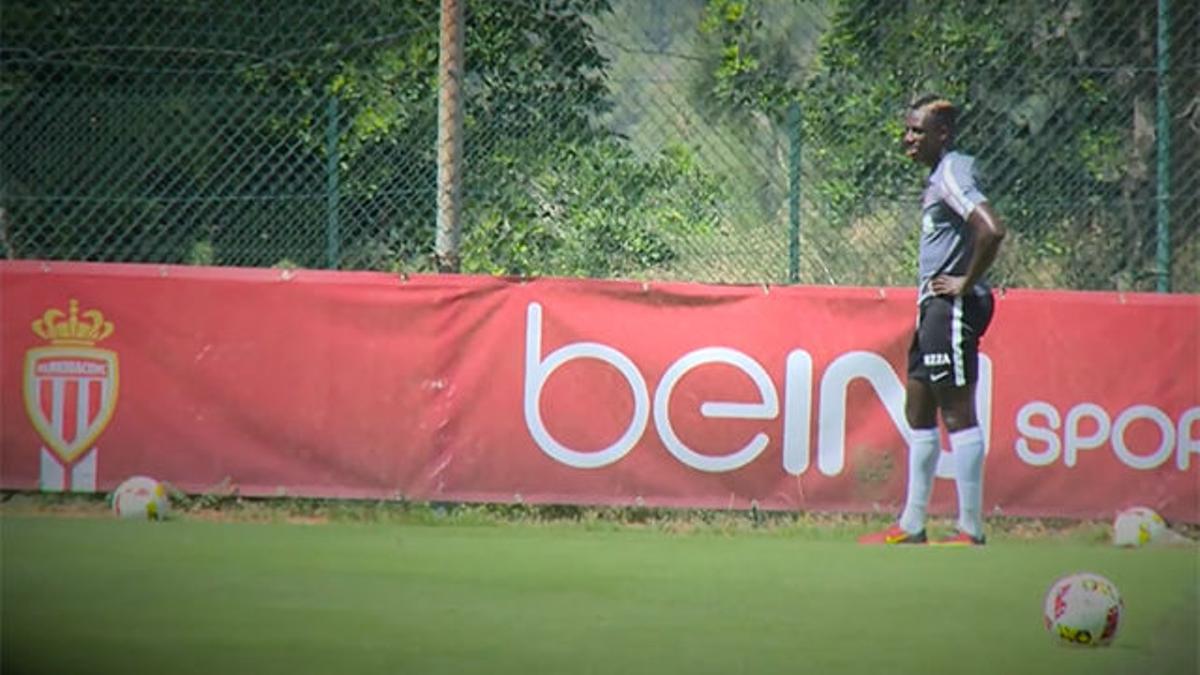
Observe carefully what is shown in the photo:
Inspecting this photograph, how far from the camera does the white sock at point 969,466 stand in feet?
29.6

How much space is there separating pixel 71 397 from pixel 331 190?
5.17 ft

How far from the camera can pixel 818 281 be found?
32.9ft

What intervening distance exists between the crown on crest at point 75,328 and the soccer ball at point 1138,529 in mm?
4832

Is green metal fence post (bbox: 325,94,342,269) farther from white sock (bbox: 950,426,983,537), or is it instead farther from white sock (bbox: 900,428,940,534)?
white sock (bbox: 950,426,983,537)

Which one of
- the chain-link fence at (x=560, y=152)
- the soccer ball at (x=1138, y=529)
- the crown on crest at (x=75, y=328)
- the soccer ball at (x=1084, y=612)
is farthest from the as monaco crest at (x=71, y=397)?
the soccer ball at (x=1084, y=612)

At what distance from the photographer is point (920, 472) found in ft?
30.0

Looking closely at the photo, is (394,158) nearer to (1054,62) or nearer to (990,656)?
(1054,62)

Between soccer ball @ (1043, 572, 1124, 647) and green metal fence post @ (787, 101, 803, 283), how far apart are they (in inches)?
144

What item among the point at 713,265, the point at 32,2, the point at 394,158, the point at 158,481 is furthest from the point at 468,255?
the point at 32,2

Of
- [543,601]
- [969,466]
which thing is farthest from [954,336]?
[543,601]

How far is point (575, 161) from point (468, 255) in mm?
717

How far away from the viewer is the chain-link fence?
997 centimetres

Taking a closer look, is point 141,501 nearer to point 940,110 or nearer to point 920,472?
point 920,472

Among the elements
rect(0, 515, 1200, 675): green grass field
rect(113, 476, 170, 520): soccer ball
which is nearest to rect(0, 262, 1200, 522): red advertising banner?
rect(113, 476, 170, 520): soccer ball
